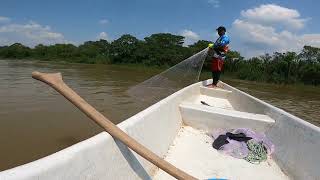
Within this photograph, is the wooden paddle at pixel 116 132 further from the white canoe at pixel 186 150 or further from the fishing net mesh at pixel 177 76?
the fishing net mesh at pixel 177 76

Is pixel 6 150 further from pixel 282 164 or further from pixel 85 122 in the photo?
pixel 282 164

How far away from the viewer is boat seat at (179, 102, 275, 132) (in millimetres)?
3883

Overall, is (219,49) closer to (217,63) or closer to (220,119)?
(217,63)

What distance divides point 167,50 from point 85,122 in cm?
5350

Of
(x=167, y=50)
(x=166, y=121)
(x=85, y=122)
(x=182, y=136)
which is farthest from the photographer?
(x=167, y=50)

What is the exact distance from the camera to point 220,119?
13.5ft

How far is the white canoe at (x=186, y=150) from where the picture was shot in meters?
1.41

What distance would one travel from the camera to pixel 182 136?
3.95 m

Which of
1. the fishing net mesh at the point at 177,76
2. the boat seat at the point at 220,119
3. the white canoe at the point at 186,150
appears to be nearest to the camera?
the white canoe at the point at 186,150

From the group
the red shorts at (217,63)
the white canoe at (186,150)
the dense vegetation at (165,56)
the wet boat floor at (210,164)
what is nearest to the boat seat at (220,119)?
the white canoe at (186,150)

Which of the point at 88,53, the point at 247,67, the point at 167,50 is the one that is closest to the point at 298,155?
the point at 247,67

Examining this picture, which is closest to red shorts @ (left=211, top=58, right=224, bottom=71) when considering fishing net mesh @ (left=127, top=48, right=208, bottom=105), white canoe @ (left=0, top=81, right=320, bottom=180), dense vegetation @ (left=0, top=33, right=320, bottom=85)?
fishing net mesh @ (left=127, top=48, right=208, bottom=105)

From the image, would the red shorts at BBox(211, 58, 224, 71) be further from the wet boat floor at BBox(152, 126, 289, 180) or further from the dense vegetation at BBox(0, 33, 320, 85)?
the dense vegetation at BBox(0, 33, 320, 85)

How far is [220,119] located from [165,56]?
53.5 m
